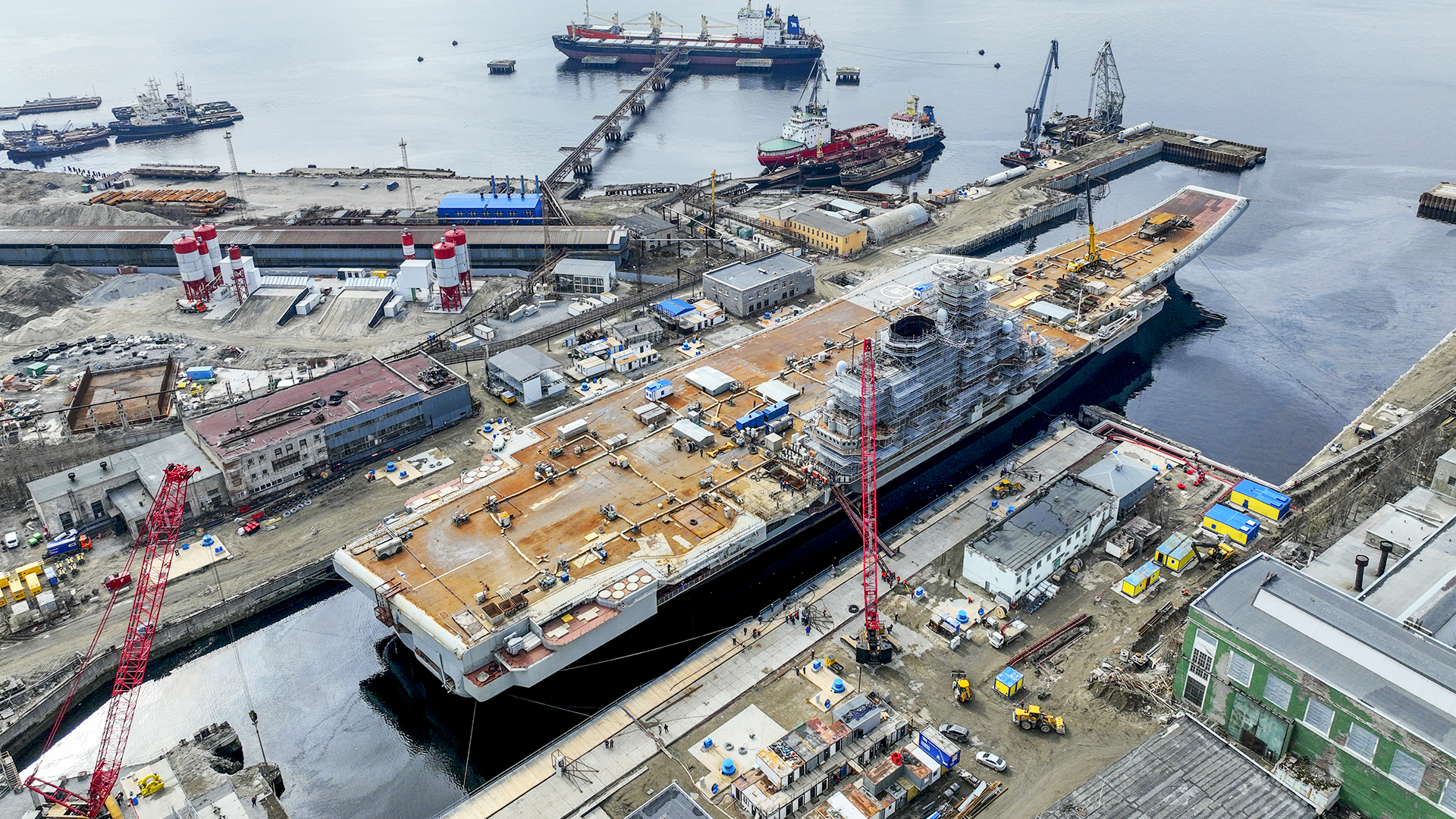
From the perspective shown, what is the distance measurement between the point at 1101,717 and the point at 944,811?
40.0 feet

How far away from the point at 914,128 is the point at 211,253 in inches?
4518

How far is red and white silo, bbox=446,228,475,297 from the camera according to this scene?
11019 centimetres

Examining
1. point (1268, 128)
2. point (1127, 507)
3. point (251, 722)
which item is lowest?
point (251, 722)

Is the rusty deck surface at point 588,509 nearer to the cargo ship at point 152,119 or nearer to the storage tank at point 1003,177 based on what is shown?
the storage tank at point 1003,177

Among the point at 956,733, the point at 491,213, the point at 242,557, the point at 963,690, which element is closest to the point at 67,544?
the point at 242,557

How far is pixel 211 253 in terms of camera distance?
113 metres

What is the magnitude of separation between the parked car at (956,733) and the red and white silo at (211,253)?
98.7 meters

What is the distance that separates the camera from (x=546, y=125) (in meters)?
199

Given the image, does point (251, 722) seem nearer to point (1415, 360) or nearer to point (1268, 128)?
point (1415, 360)

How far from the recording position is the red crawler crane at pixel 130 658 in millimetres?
51562

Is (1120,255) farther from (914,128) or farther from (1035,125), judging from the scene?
(1035,125)

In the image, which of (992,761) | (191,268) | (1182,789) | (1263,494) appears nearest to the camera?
(1182,789)

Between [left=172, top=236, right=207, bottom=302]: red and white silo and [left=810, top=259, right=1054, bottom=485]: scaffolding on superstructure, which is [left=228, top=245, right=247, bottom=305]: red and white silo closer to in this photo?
[left=172, top=236, right=207, bottom=302]: red and white silo

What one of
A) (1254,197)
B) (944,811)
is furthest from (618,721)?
(1254,197)
